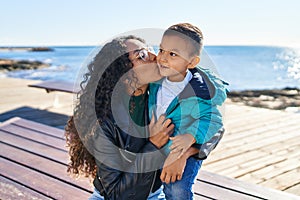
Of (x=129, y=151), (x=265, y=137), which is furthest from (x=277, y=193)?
(x=265, y=137)

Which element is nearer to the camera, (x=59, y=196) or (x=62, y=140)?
(x=59, y=196)

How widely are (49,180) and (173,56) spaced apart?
4.78 ft

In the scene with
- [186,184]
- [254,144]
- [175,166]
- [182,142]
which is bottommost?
[254,144]

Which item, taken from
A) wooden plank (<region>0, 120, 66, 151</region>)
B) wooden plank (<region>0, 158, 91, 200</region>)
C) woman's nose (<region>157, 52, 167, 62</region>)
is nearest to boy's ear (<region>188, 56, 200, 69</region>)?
woman's nose (<region>157, 52, 167, 62</region>)

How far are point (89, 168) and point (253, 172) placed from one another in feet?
6.17

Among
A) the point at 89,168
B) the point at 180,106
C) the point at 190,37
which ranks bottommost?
the point at 89,168

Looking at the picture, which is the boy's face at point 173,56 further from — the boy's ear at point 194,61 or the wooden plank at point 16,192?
the wooden plank at point 16,192

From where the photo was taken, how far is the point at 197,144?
144 cm

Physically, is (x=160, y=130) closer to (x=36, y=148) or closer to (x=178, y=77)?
(x=178, y=77)

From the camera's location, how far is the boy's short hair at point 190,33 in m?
1.32

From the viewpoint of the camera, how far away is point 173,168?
144 cm

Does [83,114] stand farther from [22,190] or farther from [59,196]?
[22,190]

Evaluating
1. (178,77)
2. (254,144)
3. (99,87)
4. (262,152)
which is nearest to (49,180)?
(99,87)

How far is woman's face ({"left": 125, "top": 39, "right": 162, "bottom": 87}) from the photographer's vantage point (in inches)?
56.4
